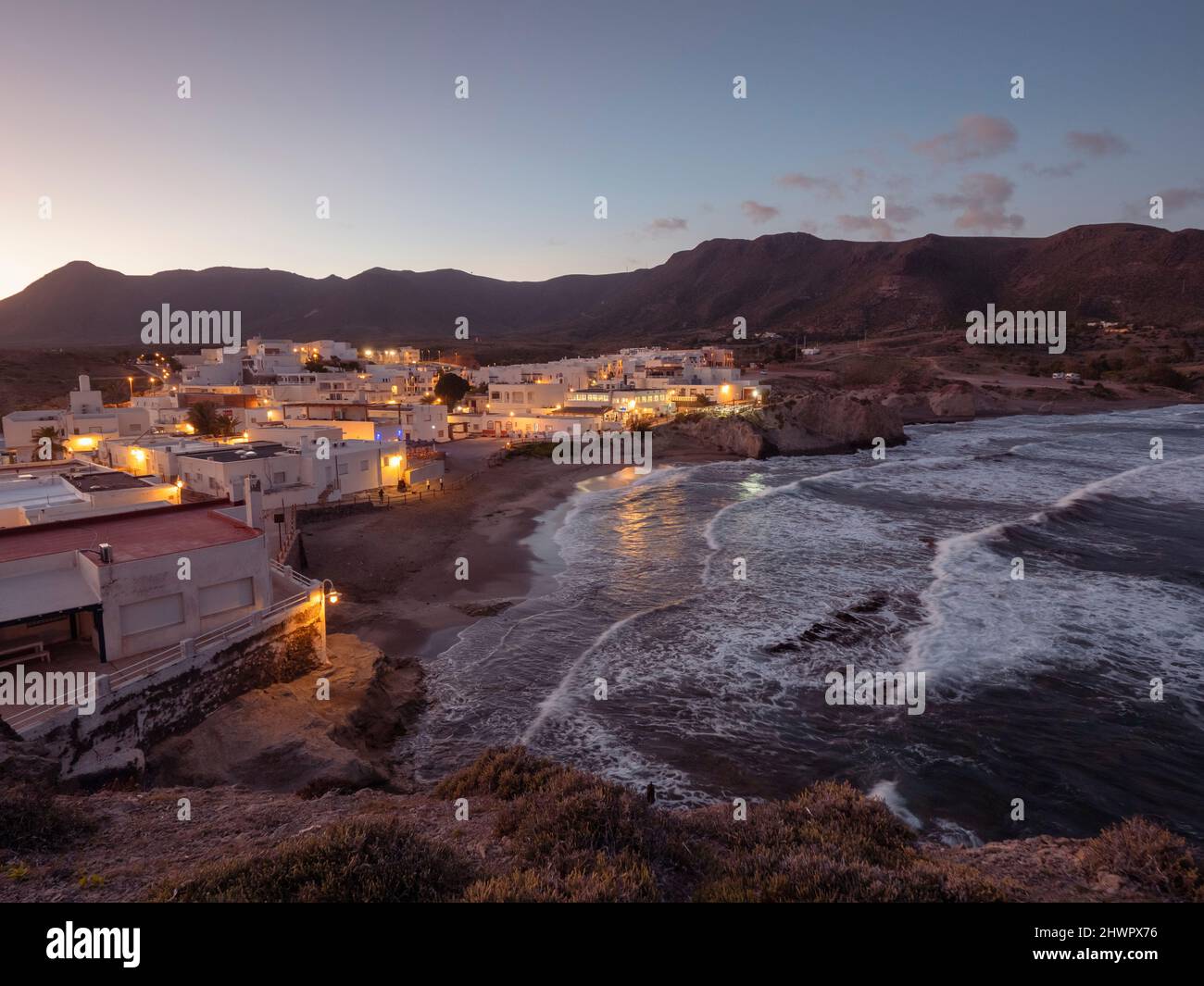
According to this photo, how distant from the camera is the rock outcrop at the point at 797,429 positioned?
195ft

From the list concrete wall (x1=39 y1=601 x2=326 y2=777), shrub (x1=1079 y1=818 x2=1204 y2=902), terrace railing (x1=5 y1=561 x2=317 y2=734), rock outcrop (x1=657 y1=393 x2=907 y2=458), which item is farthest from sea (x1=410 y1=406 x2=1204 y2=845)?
rock outcrop (x1=657 y1=393 x2=907 y2=458)

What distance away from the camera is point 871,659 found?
1883 cm

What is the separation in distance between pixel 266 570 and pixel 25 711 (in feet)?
17.8

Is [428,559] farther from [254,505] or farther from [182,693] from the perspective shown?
[182,693]

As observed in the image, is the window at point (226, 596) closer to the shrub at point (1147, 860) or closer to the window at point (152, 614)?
the window at point (152, 614)

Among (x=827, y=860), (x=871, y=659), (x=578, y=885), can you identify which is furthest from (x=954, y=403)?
(x=578, y=885)

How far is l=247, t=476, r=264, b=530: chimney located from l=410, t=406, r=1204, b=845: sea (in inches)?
227

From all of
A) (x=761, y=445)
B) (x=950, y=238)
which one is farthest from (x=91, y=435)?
(x=950, y=238)

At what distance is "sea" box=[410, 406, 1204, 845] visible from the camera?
13533 mm

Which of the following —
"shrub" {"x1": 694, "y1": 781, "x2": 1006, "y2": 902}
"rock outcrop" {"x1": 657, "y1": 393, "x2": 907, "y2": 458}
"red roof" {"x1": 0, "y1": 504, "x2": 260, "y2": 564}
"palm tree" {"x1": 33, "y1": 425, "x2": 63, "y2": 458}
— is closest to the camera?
"shrub" {"x1": 694, "y1": 781, "x2": 1006, "y2": 902}

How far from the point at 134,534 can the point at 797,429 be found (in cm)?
5435

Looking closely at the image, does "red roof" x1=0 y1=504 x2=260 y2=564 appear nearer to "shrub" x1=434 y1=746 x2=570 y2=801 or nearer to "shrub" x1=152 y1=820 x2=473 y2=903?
"shrub" x1=434 y1=746 x2=570 y2=801

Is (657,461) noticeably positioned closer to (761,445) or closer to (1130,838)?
(761,445)
